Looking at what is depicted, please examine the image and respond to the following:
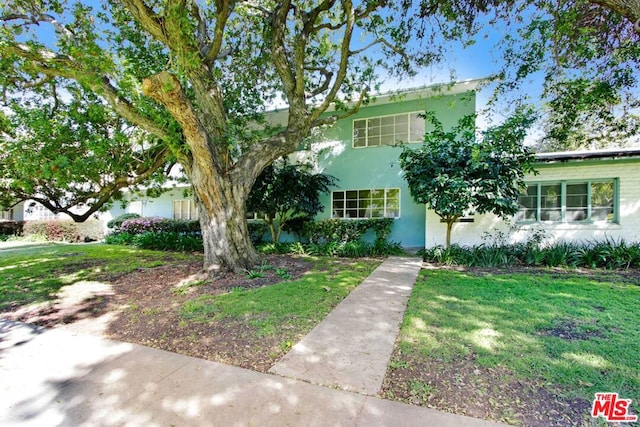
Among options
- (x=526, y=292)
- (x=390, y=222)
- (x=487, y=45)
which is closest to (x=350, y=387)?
(x=526, y=292)

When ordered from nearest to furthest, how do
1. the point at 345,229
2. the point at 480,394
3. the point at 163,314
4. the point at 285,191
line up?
1. the point at 480,394
2. the point at 163,314
3. the point at 285,191
4. the point at 345,229

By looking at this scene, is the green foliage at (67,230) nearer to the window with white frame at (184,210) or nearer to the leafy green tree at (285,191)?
the window with white frame at (184,210)

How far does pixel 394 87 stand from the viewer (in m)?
10.6

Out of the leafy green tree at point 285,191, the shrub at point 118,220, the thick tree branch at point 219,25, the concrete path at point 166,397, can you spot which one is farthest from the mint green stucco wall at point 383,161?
the shrub at point 118,220

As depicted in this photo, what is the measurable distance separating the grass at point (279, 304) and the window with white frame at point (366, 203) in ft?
18.9

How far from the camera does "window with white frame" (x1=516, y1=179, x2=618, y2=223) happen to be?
9164 mm

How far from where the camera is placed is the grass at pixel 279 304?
4.35 meters

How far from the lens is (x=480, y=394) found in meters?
2.62

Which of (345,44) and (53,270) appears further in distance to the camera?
(53,270)

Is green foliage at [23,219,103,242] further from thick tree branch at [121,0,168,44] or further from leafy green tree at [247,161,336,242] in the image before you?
thick tree branch at [121,0,168,44]

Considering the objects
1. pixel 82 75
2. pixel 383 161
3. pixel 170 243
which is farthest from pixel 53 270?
pixel 383 161

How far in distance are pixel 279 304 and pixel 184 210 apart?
14719 mm

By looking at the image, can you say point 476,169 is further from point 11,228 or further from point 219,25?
point 11,228

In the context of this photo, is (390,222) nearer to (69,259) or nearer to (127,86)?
(127,86)
